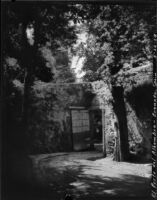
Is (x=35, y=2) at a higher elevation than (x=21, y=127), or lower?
higher

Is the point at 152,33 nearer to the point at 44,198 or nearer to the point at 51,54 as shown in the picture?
the point at 51,54

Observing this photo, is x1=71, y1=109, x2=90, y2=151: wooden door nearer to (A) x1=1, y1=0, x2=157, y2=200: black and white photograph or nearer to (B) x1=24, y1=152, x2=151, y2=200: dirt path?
(A) x1=1, y1=0, x2=157, y2=200: black and white photograph

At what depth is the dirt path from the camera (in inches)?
180

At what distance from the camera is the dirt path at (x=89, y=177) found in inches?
180

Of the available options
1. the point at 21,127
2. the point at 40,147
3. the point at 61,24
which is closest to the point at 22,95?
the point at 21,127

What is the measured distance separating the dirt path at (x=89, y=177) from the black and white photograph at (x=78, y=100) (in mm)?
13

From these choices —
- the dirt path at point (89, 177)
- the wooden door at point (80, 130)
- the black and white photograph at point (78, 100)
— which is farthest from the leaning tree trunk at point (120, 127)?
the wooden door at point (80, 130)

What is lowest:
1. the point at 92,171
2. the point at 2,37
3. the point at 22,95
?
the point at 92,171

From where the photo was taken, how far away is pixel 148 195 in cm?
468

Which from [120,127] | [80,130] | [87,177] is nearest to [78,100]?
[80,130]

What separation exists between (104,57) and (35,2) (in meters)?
1.18

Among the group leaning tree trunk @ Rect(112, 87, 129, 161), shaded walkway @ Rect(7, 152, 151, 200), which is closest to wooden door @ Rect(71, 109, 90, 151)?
shaded walkway @ Rect(7, 152, 151, 200)

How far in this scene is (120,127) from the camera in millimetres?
4793

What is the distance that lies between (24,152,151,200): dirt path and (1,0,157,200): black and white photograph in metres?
0.01
